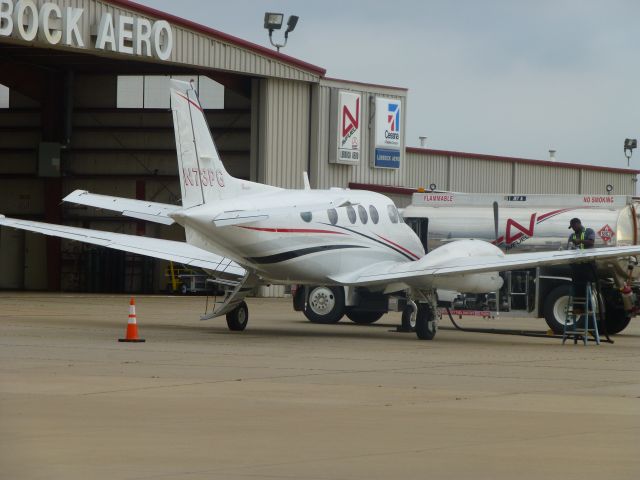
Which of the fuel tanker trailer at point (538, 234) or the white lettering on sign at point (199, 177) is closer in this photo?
the white lettering on sign at point (199, 177)

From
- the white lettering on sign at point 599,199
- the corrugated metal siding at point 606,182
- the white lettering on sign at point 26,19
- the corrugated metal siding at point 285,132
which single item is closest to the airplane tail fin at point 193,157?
the white lettering on sign at point 599,199

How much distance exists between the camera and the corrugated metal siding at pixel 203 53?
1479 inches

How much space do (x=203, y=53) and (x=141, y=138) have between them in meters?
7.75

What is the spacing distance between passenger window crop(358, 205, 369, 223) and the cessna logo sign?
49.7 ft

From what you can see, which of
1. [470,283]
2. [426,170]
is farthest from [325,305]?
[426,170]

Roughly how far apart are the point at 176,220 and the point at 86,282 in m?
27.9

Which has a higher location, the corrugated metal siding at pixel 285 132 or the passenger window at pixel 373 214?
the corrugated metal siding at pixel 285 132

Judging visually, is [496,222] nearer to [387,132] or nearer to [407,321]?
[407,321]

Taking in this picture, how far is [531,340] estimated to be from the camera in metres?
24.7

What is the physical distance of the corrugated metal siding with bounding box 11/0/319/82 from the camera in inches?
1479

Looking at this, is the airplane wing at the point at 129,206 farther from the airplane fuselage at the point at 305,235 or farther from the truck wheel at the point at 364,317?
the truck wheel at the point at 364,317

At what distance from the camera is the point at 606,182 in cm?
6197

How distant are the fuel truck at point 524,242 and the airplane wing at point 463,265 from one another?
1934 millimetres

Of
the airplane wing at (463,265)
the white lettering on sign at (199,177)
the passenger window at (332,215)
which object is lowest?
the airplane wing at (463,265)
